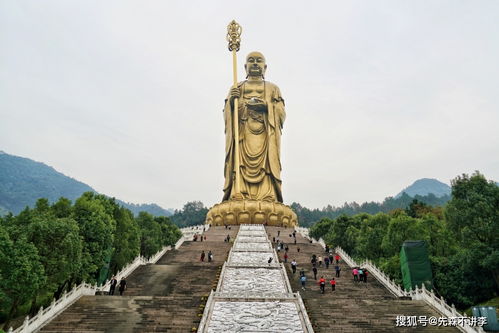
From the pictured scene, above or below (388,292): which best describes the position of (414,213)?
above

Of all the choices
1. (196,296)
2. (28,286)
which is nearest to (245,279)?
(196,296)

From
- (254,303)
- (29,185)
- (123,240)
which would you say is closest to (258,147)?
(123,240)

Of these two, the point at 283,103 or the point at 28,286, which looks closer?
the point at 28,286

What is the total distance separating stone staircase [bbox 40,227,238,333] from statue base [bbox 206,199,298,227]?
14747mm

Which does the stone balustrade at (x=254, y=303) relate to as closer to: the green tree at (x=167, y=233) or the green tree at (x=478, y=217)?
the green tree at (x=478, y=217)

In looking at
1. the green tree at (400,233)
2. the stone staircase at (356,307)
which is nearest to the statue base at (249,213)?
the green tree at (400,233)

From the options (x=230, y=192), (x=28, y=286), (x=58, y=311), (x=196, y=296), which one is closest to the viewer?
(x=28, y=286)

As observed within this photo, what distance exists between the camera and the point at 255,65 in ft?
115

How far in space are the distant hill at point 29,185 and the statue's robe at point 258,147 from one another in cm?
9587

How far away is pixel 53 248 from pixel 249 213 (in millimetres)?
20472

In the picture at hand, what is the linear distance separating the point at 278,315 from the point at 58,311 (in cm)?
497

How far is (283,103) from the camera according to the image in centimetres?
3456

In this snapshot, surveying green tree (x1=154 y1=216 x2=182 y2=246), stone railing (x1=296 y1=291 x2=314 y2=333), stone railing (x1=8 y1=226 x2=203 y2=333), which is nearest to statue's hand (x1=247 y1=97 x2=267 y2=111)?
green tree (x1=154 y1=216 x2=182 y2=246)

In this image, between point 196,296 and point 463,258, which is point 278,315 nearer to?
point 196,296
